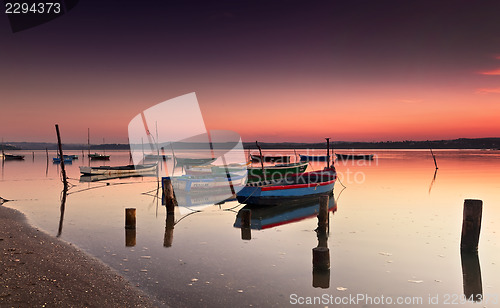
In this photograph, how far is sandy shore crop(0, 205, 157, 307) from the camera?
7879 mm

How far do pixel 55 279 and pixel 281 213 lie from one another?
49.9 feet

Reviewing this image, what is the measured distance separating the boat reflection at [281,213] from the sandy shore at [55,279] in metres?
8.92

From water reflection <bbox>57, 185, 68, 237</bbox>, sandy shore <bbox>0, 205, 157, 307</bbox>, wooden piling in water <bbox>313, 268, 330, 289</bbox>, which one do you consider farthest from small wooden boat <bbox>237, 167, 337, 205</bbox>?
sandy shore <bbox>0, 205, 157, 307</bbox>

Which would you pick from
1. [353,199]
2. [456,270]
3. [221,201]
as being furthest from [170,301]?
[353,199]

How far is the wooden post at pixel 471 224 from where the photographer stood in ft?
42.7

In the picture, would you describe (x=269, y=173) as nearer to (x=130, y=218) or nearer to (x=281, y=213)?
(x=281, y=213)

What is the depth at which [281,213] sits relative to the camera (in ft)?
73.7

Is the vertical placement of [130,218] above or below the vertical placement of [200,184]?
below

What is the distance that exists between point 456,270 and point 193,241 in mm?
10364

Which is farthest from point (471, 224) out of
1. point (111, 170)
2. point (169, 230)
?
point (111, 170)

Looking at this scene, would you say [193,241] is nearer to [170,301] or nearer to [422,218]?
[170,301]

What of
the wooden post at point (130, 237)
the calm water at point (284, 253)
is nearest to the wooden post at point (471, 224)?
the calm water at point (284, 253)

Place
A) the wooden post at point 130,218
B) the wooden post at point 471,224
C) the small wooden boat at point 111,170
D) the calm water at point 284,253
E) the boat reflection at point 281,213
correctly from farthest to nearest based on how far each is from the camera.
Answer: the small wooden boat at point 111,170
the boat reflection at point 281,213
the wooden post at point 130,218
the wooden post at point 471,224
the calm water at point 284,253

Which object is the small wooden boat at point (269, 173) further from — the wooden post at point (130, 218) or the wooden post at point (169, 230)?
the wooden post at point (130, 218)
